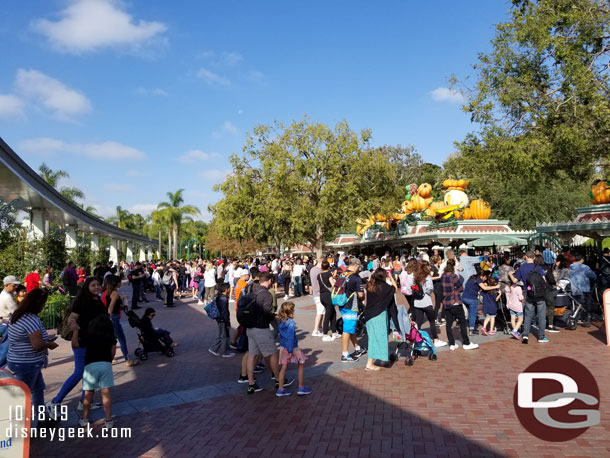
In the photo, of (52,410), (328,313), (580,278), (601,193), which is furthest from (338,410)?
(601,193)

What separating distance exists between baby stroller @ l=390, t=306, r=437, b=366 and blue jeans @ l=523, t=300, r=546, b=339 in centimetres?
239

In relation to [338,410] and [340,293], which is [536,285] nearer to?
[340,293]

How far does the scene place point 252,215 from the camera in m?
29.1

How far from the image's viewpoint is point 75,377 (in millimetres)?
5762

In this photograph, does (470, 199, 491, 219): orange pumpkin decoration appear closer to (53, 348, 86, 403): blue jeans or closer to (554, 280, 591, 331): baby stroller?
(554, 280, 591, 331): baby stroller

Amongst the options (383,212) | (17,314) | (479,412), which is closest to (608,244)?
(383,212)

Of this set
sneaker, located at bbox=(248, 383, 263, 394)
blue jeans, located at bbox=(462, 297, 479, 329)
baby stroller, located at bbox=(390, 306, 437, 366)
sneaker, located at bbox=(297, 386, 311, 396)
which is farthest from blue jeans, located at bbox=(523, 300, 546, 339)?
sneaker, located at bbox=(248, 383, 263, 394)

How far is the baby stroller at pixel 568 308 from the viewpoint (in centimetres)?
1052

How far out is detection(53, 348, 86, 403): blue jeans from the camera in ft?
18.8

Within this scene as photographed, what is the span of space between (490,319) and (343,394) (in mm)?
5260

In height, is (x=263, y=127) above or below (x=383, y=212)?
above

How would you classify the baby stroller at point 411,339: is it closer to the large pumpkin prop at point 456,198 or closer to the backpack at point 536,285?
the backpack at point 536,285

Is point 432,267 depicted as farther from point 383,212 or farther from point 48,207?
point 48,207

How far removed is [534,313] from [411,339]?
306 cm
